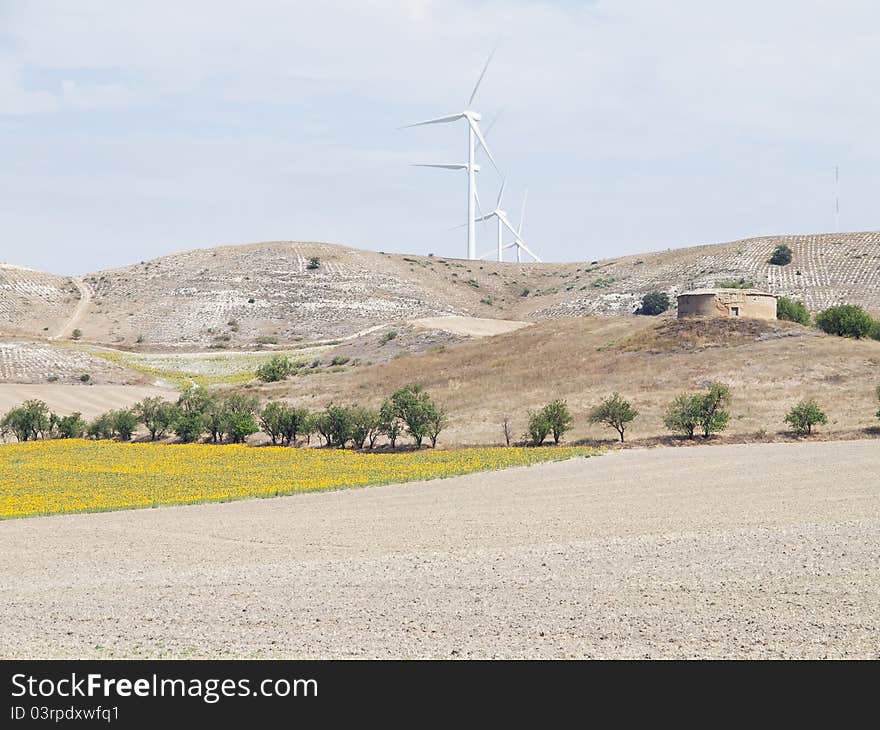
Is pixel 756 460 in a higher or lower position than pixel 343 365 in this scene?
lower

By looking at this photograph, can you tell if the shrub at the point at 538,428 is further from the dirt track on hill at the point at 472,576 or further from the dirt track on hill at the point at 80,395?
the dirt track on hill at the point at 80,395

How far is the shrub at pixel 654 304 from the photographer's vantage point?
124 m

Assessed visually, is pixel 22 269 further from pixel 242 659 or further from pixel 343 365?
pixel 242 659

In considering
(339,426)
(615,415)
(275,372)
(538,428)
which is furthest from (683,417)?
(275,372)

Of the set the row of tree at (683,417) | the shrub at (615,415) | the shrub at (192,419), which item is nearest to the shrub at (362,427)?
the row of tree at (683,417)

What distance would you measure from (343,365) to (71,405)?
2449 centimetres

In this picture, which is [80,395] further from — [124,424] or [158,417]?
[158,417]

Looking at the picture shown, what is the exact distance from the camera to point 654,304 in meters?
125

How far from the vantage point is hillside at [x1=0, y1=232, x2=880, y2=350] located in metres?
133

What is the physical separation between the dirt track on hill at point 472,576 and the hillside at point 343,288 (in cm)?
9159

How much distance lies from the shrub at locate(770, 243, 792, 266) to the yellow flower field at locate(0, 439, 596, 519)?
95983mm

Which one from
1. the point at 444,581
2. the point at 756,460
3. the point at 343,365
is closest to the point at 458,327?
the point at 343,365

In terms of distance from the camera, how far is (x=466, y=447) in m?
57.2

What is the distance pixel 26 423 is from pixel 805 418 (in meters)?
48.3
